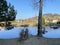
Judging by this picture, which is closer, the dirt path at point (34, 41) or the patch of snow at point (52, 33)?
the dirt path at point (34, 41)

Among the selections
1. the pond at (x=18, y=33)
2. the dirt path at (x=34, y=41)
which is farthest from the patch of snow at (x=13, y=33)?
the dirt path at (x=34, y=41)

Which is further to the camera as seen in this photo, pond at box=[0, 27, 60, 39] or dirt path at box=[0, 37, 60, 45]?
pond at box=[0, 27, 60, 39]

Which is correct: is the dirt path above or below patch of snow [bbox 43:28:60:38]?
below

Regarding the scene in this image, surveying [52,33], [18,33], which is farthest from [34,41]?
[52,33]

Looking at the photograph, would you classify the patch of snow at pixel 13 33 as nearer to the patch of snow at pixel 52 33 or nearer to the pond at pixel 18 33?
the pond at pixel 18 33

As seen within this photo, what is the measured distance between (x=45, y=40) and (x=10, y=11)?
1.93 m

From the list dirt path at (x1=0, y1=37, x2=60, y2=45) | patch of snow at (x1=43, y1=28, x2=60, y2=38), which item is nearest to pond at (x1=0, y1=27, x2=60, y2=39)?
patch of snow at (x1=43, y1=28, x2=60, y2=38)

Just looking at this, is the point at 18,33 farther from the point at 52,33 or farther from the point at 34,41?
the point at 52,33

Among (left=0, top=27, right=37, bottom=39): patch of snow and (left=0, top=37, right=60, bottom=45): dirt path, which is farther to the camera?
(left=0, top=27, right=37, bottom=39): patch of snow

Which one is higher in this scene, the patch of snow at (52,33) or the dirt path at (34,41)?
the patch of snow at (52,33)

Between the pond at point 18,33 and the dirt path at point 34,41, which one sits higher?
the pond at point 18,33

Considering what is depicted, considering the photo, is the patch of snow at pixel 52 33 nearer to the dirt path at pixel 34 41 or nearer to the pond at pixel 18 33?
the pond at pixel 18 33

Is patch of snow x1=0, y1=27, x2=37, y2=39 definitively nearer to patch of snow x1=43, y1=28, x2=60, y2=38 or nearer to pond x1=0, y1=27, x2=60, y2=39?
pond x1=0, y1=27, x2=60, y2=39

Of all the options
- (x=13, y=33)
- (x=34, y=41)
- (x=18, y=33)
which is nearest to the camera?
(x=34, y=41)
